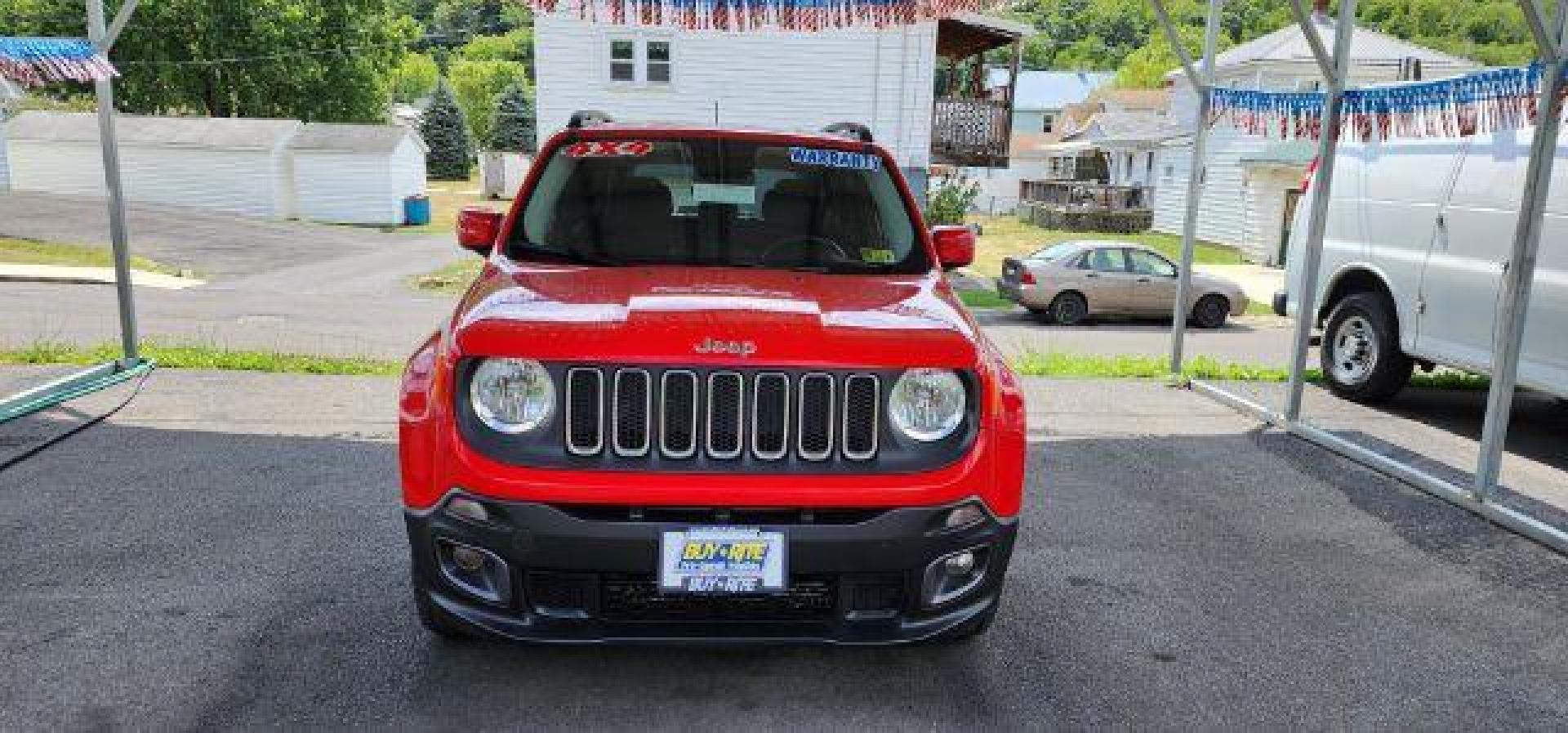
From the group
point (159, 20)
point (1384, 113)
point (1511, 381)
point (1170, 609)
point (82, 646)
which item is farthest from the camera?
point (159, 20)

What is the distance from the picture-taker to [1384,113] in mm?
6770

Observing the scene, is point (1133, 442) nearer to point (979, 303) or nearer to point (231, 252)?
point (979, 303)

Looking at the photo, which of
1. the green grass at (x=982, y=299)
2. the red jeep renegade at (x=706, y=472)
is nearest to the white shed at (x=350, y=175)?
the green grass at (x=982, y=299)

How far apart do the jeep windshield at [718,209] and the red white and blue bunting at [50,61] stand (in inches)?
152

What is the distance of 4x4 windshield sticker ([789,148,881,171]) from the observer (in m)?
4.41

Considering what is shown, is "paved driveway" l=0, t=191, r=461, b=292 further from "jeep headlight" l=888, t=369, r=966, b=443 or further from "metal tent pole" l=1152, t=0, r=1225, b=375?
"jeep headlight" l=888, t=369, r=966, b=443

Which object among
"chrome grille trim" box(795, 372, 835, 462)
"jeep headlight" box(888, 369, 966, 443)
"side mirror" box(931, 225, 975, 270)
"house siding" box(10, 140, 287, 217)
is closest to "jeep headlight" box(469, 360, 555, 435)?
"chrome grille trim" box(795, 372, 835, 462)

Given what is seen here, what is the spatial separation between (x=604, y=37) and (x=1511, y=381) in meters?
19.0

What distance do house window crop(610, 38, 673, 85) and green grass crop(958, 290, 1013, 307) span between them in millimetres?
7624

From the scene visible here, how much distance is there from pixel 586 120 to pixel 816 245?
51.4 inches

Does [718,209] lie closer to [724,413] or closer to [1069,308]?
[724,413]

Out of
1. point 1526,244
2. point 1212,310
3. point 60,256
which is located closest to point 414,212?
point 60,256

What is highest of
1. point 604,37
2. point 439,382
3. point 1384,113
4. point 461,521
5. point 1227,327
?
point 604,37

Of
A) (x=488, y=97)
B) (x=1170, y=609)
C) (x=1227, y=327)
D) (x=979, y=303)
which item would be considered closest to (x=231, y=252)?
(x=979, y=303)
